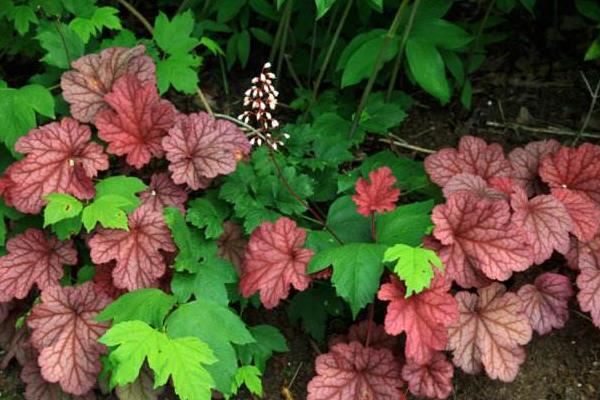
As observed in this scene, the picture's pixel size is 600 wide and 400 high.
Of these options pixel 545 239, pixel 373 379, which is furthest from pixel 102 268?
pixel 545 239

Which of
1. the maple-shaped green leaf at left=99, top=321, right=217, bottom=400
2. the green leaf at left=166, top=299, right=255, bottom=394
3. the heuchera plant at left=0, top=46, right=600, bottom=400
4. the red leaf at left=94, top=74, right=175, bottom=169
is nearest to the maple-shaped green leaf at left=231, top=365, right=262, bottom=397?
the heuchera plant at left=0, top=46, right=600, bottom=400

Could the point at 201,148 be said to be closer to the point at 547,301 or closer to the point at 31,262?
the point at 31,262

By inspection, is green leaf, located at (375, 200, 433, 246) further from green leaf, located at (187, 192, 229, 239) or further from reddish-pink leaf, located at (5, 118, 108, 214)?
reddish-pink leaf, located at (5, 118, 108, 214)

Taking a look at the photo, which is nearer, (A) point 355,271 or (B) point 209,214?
(A) point 355,271

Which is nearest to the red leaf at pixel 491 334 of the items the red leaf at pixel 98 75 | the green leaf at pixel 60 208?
the green leaf at pixel 60 208

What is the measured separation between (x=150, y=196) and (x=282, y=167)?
1.64ft

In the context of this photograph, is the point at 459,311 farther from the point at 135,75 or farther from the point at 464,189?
the point at 135,75

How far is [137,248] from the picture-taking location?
8.91ft

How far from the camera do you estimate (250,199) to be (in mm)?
2859

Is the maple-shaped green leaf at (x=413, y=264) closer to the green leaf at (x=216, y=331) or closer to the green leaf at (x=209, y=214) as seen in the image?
the green leaf at (x=216, y=331)

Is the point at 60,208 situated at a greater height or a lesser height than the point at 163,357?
greater

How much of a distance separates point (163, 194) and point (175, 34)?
26.3 inches

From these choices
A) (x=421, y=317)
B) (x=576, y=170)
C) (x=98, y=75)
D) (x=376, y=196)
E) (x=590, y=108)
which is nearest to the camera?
(x=421, y=317)

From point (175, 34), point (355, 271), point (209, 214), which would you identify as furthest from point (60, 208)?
point (355, 271)
